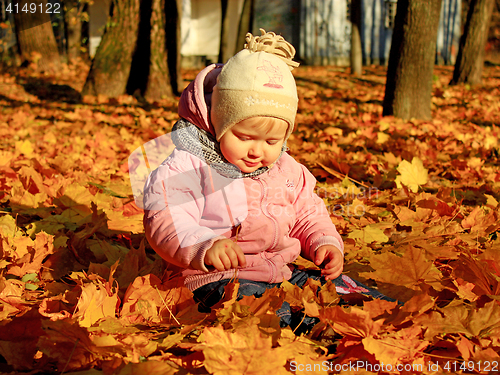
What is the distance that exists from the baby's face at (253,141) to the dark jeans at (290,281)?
1.47ft

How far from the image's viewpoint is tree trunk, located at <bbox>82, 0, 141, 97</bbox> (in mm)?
7543

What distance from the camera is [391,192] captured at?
2.94 m

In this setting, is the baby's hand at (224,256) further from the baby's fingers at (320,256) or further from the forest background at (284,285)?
the baby's fingers at (320,256)

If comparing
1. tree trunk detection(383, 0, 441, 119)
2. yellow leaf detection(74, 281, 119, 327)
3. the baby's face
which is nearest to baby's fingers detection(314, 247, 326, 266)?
the baby's face

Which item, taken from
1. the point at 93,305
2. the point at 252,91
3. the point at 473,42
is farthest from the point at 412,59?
the point at 473,42

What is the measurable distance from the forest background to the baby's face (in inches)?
19.1

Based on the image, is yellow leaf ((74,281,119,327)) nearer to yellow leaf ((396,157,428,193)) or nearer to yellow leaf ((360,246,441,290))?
yellow leaf ((360,246,441,290))

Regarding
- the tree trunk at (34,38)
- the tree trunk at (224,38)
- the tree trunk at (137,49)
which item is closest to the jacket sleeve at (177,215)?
the tree trunk at (137,49)

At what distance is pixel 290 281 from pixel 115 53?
6.88 meters

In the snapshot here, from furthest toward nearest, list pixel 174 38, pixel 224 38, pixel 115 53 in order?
pixel 224 38 < pixel 174 38 < pixel 115 53

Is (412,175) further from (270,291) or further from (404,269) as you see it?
(270,291)

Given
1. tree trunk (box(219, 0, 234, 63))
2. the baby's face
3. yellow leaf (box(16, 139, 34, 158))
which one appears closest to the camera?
the baby's face

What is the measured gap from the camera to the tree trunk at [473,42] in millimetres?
10867

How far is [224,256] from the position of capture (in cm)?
139
